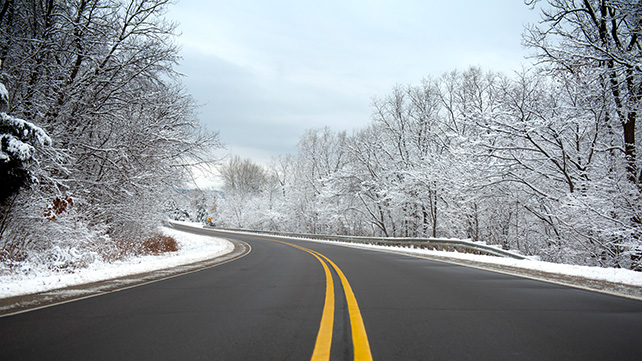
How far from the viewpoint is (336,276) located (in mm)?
8219

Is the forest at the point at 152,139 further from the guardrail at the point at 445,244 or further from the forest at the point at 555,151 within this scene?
the guardrail at the point at 445,244

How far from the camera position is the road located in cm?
304

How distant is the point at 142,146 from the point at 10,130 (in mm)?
5703

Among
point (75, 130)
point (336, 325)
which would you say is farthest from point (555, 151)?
point (75, 130)

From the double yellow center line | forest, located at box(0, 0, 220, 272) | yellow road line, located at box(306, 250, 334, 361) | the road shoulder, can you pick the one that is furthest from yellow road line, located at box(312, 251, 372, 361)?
forest, located at box(0, 0, 220, 272)

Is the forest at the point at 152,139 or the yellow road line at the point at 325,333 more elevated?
the forest at the point at 152,139

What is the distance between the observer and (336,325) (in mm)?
3855

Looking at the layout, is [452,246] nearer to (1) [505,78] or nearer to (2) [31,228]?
(1) [505,78]

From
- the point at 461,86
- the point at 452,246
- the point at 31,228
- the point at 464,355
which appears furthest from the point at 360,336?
the point at 461,86

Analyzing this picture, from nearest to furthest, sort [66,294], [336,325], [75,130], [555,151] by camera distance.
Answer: [336,325] < [66,294] < [75,130] < [555,151]

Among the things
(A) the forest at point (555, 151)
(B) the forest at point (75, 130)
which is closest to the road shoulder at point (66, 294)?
(B) the forest at point (75, 130)

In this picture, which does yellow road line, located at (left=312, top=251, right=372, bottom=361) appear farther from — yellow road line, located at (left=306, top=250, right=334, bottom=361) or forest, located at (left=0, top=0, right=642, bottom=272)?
forest, located at (left=0, top=0, right=642, bottom=272)

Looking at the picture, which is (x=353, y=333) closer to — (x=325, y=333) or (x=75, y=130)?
(x=325, y=333)

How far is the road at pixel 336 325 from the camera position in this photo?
304 cm
